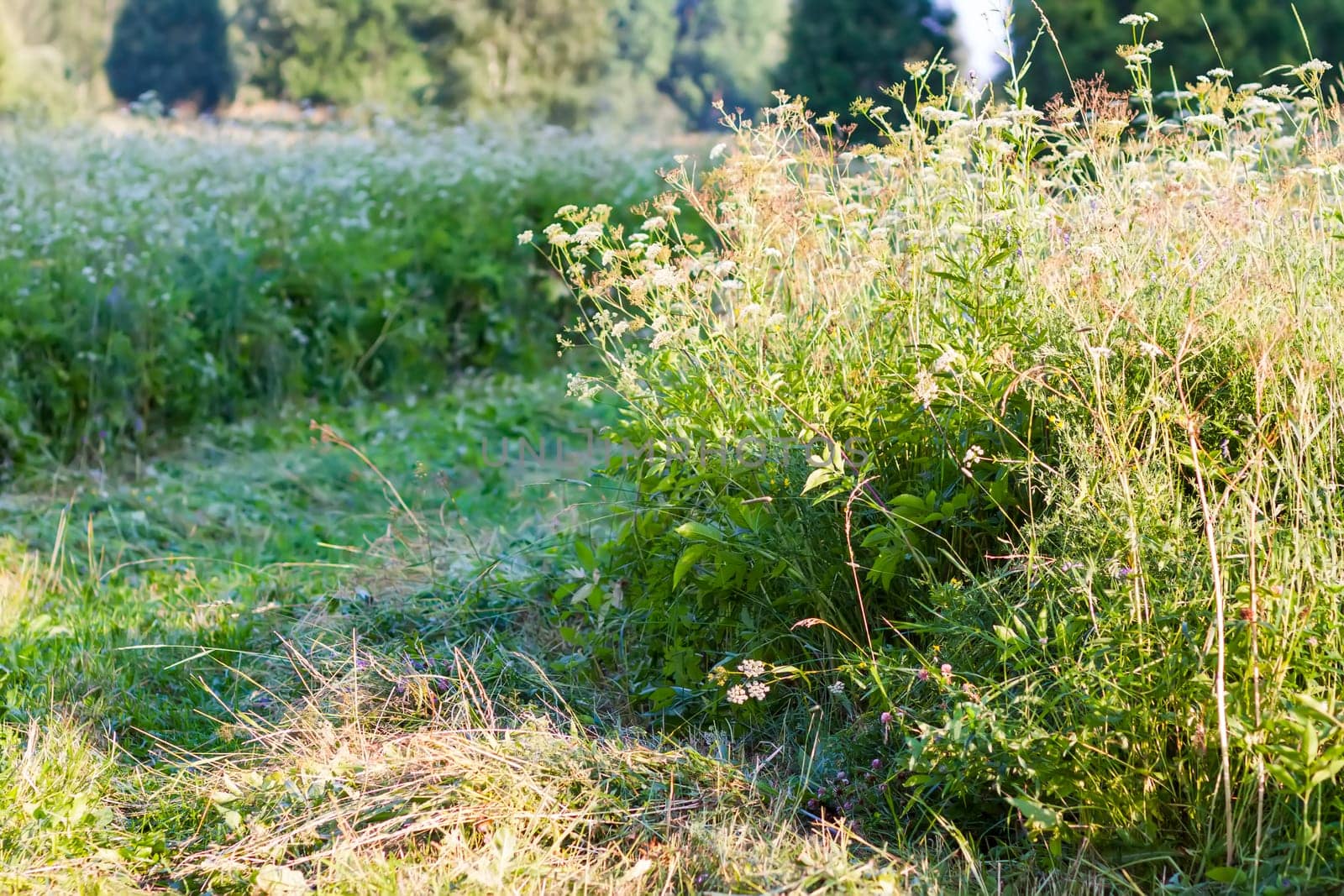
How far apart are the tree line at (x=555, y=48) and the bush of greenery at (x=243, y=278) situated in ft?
21.8

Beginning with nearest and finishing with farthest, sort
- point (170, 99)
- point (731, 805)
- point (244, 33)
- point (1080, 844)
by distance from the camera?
point (1080, 844), point (731, 805), point (244, 33), point (170, 99)

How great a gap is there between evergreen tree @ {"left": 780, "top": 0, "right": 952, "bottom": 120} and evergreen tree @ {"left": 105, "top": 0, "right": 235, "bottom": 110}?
2679cm

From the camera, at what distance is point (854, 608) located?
277cm

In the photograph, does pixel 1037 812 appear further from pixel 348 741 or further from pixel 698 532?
pixel 348 741

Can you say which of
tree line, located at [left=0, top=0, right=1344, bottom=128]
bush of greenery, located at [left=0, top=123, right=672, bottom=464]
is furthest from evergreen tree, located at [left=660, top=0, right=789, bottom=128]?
bush of greenery, located at [left=0, top=123, right=672, bottom=464]

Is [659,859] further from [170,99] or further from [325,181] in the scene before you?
[170,99]

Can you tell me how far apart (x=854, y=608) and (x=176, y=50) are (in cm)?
4031

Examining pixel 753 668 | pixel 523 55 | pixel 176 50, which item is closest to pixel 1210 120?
pixel 753 668

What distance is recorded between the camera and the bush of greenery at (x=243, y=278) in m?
5.97

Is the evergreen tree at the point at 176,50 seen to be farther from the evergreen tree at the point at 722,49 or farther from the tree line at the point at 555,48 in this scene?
the evergreen tree at the point at 722,49

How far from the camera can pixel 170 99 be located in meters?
37.5

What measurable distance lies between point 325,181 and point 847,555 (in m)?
6.93

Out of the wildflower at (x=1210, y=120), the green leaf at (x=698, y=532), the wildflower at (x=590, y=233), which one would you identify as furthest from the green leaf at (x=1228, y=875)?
Answer: the wildflower at (x=590, y=233)

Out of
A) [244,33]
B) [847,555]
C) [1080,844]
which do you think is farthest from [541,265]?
[244,33]
